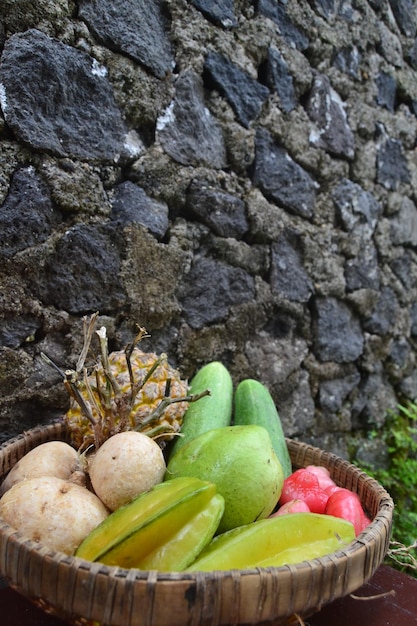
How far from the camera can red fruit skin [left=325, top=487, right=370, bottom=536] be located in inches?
40.5

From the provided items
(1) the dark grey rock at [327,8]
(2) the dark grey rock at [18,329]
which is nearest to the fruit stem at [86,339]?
(2) the dark grey rock at [18,329]

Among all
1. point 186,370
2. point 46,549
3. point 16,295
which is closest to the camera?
point 46,549

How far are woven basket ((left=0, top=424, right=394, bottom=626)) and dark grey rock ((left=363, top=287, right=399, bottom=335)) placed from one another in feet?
5.31

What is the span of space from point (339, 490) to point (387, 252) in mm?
1542

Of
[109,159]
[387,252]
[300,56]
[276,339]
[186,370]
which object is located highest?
[300,56]

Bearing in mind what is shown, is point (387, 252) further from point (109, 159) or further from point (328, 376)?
point (109, 159)

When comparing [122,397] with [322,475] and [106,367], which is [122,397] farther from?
[322,475]

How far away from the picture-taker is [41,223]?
125cm

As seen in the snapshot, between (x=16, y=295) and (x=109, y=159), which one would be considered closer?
(x=16, y=295)

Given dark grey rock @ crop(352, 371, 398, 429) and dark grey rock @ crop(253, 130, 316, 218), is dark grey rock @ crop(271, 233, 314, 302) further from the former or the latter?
dark grey rock @ crop(352, 371, 398, 429)

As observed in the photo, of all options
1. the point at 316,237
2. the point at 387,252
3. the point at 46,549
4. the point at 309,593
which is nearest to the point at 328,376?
the point at 316,237

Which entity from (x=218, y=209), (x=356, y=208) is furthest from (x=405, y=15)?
(x=218, y=209)

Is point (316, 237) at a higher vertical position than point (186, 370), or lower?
higher

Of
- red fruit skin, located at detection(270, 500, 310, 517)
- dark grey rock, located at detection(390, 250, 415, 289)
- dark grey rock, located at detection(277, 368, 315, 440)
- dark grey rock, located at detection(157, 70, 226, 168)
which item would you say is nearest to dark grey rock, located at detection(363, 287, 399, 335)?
dark grey rock, located at detection(390, 250, 415, 289)
